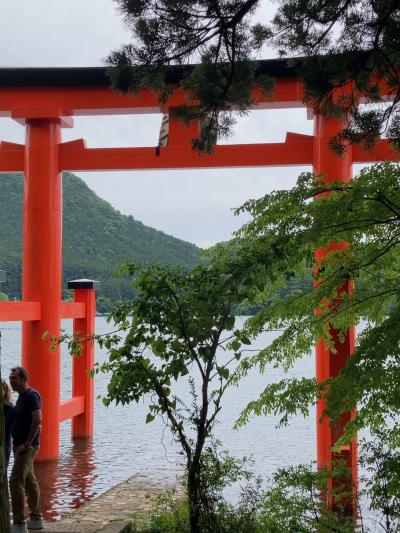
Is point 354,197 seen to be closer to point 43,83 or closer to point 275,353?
point 275,353

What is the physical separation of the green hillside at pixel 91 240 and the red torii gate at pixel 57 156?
69.5 feet

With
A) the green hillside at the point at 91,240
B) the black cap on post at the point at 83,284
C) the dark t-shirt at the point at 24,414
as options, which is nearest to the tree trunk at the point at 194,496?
the dark t-shirt at the point at 24,414

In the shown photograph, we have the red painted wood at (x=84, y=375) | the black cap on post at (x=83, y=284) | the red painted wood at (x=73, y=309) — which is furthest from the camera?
the black cap on post at (x=83, y=284)

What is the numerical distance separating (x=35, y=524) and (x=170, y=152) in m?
4.83

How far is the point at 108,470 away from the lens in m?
10.2

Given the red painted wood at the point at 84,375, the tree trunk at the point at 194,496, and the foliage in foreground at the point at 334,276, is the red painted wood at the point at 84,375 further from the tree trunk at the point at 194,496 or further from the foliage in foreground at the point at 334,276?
the tree trunk at the point at 194,496

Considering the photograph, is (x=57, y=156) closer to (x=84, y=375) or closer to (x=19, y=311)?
(x=19, y=311)

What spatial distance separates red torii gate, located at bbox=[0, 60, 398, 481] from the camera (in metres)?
9.25

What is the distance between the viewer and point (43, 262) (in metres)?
9.95

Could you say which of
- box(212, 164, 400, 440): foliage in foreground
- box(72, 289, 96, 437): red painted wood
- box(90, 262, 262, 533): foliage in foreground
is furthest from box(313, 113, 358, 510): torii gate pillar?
box(72, 289, 96, 437): red painted wood

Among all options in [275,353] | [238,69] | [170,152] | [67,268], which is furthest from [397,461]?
[67,268]

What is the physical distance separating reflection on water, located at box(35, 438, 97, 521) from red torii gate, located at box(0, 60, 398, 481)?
316 mm

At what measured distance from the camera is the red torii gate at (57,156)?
30.3ft

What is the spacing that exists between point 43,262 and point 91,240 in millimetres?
23150
